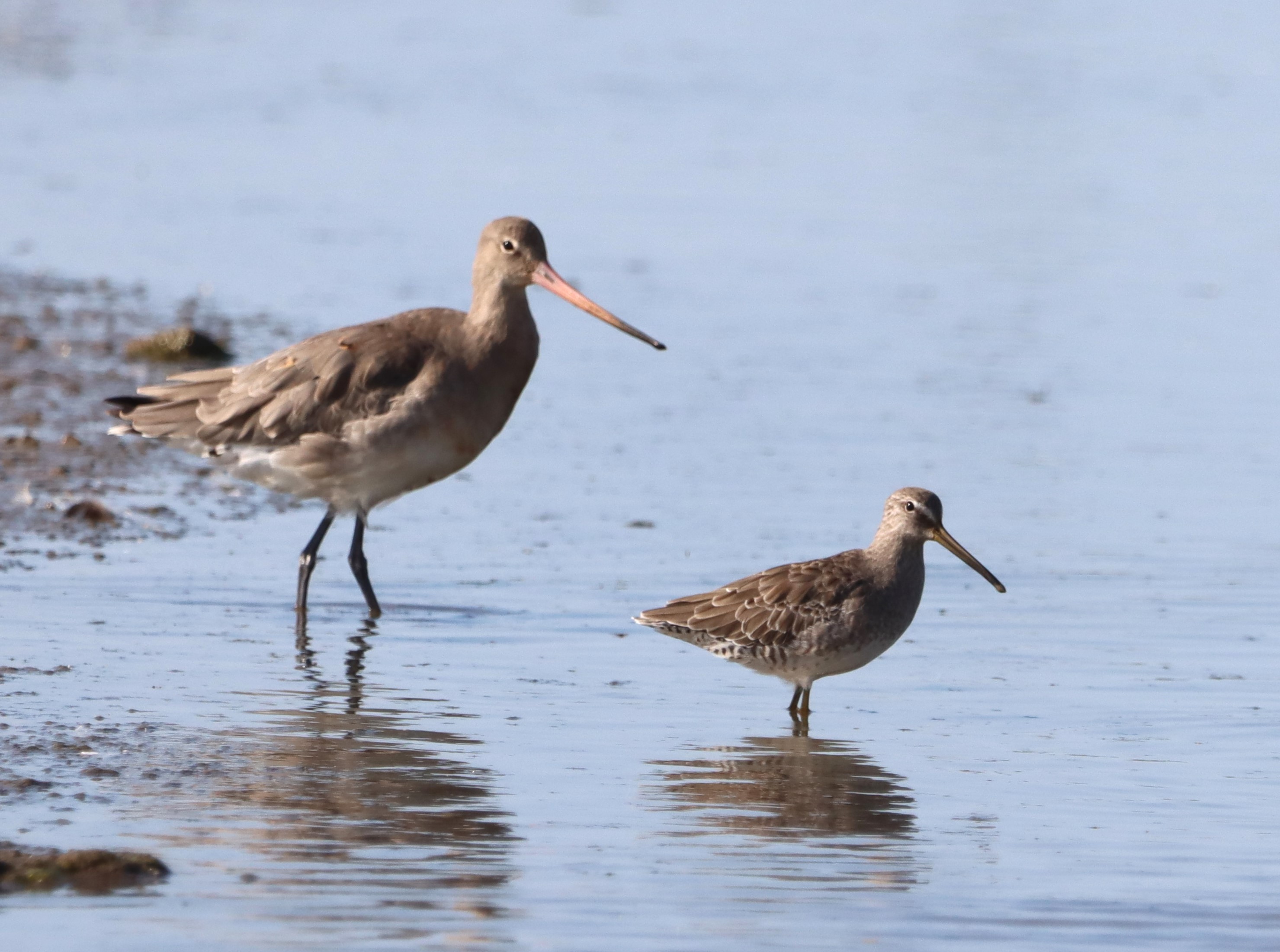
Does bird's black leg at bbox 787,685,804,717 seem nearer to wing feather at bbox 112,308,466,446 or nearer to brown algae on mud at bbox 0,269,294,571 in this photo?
wing feather at bbox 112,308,466,446

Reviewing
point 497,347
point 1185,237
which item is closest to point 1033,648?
point 497,347

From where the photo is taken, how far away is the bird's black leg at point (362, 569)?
8.37 m

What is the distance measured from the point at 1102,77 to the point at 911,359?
12098 millimetres

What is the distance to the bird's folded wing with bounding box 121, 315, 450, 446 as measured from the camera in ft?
27.5

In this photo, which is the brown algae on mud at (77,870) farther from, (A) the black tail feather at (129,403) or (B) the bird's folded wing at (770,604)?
(A) the black tail feather at (129,403)

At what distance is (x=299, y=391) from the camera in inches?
335

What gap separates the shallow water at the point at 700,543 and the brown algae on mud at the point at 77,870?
0.09m

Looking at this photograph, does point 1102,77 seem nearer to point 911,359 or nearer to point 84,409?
point 911,359

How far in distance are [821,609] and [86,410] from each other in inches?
213

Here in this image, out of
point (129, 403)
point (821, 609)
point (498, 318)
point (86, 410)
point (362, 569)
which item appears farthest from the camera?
point (86, 410)

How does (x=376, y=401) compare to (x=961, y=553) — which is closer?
(x=961, y=553)

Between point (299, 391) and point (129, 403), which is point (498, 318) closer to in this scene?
point (299, 391)

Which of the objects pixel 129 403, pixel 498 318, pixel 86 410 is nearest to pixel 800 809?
pixel 498 318

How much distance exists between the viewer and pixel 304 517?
9.98 metres
